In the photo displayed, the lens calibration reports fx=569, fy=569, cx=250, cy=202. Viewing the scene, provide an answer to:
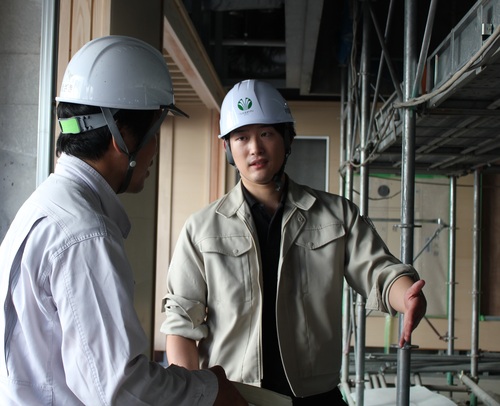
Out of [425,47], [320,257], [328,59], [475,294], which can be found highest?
[328,59]

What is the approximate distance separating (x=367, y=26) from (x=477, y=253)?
9.52ft

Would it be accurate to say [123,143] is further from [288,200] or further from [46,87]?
[46,87]

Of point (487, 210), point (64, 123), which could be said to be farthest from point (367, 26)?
point (487, 210)

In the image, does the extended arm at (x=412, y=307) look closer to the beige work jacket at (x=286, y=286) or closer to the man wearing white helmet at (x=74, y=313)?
the beige work jacket at (x=286, y=286)

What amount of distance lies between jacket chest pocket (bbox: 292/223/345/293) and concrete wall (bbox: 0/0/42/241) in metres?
1.19

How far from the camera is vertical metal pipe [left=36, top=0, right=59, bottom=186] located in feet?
7.70

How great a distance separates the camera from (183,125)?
8859mm

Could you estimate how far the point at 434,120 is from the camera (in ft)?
11.3

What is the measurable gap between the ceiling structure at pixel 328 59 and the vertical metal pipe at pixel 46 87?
1.64m

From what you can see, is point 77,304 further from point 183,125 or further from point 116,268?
point 183,125

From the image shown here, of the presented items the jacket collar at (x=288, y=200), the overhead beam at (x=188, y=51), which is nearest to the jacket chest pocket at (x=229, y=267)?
the jacket collar at (x=288, y=200)

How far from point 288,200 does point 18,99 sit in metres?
1.23

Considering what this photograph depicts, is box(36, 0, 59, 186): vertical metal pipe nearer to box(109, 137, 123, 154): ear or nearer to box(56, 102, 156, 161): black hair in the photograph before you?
box(56, 102, 156, 161): black hair

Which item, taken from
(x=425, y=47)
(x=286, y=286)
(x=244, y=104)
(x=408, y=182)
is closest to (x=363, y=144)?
(x=408, y=182)
